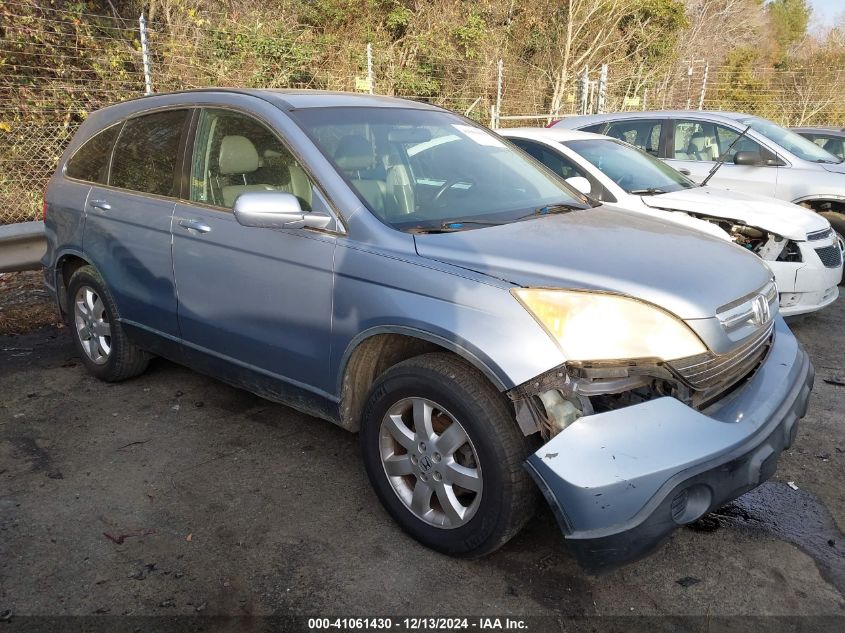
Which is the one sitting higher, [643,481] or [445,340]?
[445,340]

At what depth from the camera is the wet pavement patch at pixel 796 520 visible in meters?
2.77

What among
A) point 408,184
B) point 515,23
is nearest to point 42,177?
point 408,184

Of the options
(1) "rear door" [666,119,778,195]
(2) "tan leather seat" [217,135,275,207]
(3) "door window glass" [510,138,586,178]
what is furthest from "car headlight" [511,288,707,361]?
(1) "rear door" [666,119,778,195]

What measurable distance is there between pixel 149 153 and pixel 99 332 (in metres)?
1.26

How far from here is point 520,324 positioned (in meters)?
2.40

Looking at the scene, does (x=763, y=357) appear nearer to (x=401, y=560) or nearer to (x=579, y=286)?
(x=579, y=286)

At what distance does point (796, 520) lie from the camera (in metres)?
3.04

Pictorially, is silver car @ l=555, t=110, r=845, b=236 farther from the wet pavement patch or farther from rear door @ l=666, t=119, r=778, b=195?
the wet pavement patch

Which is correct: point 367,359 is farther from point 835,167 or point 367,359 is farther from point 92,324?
point 835,167

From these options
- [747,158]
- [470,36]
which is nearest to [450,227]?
[747,158]

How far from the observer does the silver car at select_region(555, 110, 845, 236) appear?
7.42 metres

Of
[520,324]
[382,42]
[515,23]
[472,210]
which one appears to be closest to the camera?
[520,324]

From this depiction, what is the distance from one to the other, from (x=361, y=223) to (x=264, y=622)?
157 centimetres

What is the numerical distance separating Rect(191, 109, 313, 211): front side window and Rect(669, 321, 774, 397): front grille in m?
1.80
